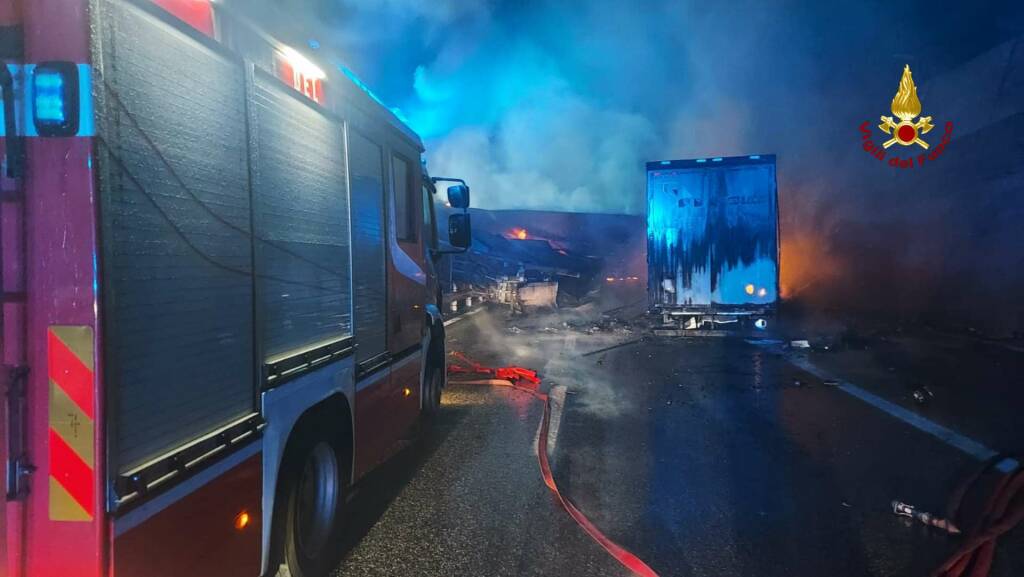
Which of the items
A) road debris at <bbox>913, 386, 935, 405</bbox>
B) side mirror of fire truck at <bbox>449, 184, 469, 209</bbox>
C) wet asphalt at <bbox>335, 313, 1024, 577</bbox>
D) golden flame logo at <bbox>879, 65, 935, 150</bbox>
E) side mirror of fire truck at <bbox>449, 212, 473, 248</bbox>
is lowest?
wet asphalt at <bbox>335, 313, 1024, 577</bbox>

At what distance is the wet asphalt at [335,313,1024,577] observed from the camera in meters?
3.69

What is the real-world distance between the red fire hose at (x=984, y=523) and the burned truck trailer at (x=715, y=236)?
8553 mm

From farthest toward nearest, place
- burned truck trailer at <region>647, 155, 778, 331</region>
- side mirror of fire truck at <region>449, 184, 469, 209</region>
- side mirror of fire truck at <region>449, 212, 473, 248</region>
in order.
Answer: burned truck trailer at <region>647, 155, 778, 331</region> < side mirror of fire truck at <region>449, 212, 473, 248</region> < side mirror of fire truck at <region>449, 184, 469, 209</region>

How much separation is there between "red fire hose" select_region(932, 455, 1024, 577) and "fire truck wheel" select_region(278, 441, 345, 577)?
132 inches

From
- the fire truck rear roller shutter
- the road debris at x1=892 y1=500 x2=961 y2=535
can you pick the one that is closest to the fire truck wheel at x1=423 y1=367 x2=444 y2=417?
the fire truck rear roller shutter

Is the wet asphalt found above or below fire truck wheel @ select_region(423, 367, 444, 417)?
below

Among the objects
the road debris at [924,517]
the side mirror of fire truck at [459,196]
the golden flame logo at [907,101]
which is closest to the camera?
the road debris at [924,517]

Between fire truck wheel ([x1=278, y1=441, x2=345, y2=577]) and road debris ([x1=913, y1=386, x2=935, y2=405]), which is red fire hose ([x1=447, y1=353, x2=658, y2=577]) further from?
road debris ([x1=913, y1=386, x2=935, y2=405])

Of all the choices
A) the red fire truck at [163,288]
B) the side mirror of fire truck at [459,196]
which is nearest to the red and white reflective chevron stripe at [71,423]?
the red fire truck at [163,288]

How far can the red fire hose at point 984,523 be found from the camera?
3.24m

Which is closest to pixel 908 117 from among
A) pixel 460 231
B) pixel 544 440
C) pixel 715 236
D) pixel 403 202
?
pixel 715 236

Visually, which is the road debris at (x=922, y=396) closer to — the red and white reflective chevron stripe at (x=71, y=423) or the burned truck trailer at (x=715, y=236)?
the burned truck trailer at (x=715, y=236)

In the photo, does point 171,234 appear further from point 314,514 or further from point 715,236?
point 715,236

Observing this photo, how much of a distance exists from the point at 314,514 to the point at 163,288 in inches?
82.0
